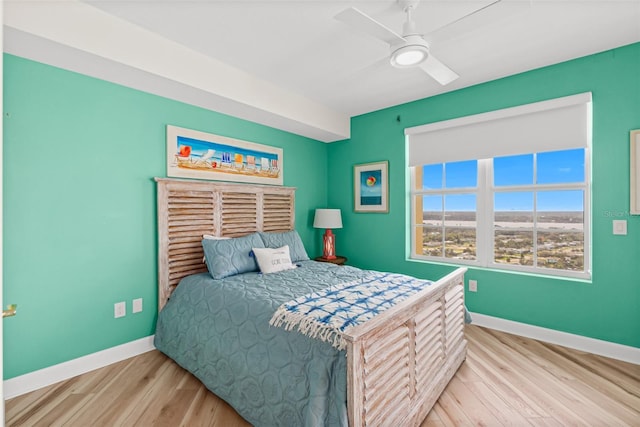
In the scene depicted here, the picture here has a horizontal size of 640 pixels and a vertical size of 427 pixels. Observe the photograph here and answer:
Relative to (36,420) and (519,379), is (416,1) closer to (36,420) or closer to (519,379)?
(519,379)

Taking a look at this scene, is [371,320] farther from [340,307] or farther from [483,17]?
[483,17]

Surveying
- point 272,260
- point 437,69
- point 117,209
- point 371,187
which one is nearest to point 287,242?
point 272,260

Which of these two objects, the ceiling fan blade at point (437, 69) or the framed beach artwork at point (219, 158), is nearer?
the ceiling fan blade at point (437, 69)

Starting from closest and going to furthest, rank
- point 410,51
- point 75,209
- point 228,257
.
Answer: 1. point 410,51
2. point 75,209
3. point 228,257

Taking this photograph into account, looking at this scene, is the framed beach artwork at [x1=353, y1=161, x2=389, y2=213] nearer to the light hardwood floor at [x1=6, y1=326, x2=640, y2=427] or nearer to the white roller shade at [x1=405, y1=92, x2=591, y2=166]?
the white roller shade at [x1=405, y1=92, x2=591, y2=166]

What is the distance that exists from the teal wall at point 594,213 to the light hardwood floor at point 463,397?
1.20 feet

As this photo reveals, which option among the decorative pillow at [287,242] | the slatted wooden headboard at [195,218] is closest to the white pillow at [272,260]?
the decorative pillow at [287,242]

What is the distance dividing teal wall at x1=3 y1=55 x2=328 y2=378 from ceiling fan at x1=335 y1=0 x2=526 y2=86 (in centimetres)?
197

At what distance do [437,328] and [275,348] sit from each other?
1.10 metres

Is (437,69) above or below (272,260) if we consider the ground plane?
above

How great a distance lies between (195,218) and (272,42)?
1.71m

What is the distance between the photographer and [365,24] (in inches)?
74.0

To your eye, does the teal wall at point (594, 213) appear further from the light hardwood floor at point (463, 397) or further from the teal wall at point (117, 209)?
the light hardwood floor at point (463, 397)

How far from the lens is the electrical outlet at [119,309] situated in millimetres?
2688
